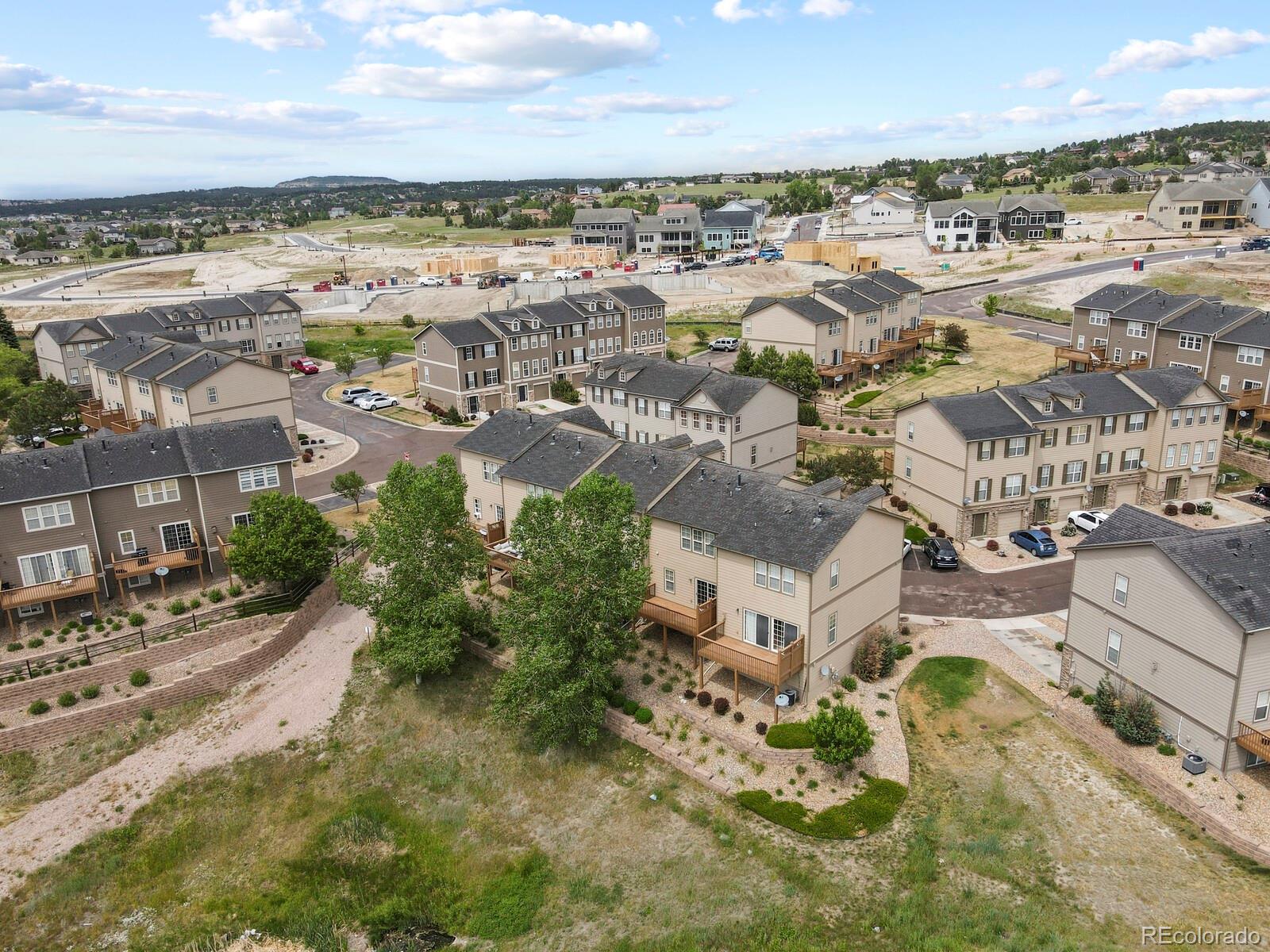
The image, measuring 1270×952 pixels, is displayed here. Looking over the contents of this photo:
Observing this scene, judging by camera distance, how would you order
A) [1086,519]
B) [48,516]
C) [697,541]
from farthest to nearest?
[1086,519] → [48,516] → [697,541]

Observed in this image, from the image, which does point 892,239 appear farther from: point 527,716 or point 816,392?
point 527,716

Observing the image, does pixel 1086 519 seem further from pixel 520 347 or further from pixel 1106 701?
pixel 520 347

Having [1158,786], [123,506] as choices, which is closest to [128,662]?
[123,506]

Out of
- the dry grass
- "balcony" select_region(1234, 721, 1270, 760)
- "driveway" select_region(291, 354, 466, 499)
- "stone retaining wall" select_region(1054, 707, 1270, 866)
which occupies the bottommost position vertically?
"stone retaining wall" select_region(1054, 707, 1270, 866)

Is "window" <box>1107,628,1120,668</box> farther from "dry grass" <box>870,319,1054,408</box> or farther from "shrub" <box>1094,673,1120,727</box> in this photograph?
"dry grass" <box>870,319,1054,408</box>

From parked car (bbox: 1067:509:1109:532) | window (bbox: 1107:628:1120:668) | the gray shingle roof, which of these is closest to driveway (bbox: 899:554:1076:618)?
parked car (bbox: 1067:509:1109:532)

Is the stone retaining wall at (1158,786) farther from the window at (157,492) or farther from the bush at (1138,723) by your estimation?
the window at (157,492)
